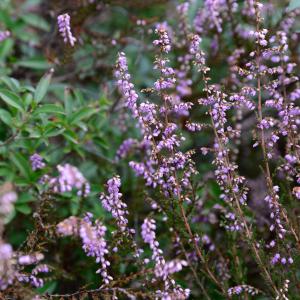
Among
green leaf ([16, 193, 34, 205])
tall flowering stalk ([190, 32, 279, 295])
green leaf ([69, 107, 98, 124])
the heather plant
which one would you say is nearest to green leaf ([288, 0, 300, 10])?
the heather plant

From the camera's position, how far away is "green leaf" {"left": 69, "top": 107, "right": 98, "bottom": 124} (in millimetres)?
3102

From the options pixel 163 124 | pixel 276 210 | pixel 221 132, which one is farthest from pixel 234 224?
pixel 163 124

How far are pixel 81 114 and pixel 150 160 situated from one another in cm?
63

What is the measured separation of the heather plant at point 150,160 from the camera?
2.30 m

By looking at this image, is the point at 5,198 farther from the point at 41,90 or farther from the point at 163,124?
the point at 41,90

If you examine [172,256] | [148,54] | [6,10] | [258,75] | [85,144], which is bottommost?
[172,256]

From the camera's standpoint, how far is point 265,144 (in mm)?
2449

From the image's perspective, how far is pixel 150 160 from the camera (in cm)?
273

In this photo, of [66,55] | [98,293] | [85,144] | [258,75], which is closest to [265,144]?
[258,75]

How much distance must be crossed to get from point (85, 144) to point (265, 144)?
1477 mm

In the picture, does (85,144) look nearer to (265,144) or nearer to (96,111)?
(96,111)

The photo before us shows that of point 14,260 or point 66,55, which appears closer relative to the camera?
point 14,260

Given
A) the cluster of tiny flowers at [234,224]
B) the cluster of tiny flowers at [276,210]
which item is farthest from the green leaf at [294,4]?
the cluster of tiny flowers at [234,224]

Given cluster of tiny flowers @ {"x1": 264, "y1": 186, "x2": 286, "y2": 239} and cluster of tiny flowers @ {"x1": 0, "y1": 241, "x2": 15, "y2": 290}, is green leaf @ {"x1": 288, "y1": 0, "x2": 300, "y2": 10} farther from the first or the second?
cluster of tiny flowers @ {"x1": 0, "y1": 241, "x2": 15, "y2": 290}
